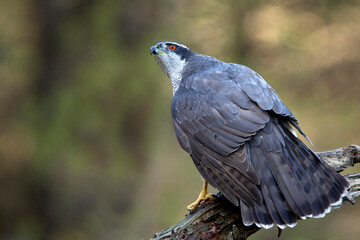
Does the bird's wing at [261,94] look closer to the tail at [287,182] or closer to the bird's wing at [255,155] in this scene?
the bird's wing at [255,155]

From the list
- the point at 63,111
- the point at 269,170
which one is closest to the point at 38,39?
the point at 63,111

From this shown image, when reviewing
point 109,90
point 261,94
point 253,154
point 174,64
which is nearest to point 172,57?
point 174,64

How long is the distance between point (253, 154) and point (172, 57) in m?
1.89

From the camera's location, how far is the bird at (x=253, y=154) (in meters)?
3.63

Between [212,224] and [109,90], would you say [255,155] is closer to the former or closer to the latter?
[212,224]

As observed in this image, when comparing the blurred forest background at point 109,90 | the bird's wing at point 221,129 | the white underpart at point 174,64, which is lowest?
the bird's wing at point 221,129

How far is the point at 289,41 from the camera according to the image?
8.20 meters

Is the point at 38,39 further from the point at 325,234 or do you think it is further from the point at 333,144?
the point at 325,234

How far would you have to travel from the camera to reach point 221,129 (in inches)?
157

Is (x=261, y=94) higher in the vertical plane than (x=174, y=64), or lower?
lower

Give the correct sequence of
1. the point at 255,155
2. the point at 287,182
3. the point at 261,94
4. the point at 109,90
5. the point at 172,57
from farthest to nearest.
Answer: the point at 109,90 < the point at 172,57 < the point at 261,94 < the point at 255,155 < the point at 287,182

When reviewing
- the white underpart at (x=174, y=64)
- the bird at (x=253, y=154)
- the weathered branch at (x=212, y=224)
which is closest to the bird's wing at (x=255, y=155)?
the bird at (x=253, y=154)

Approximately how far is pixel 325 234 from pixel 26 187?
17.9 ft

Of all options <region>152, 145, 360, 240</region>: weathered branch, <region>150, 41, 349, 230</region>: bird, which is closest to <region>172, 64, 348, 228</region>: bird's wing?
<region>150, 41, 349, 230</region>: bird
